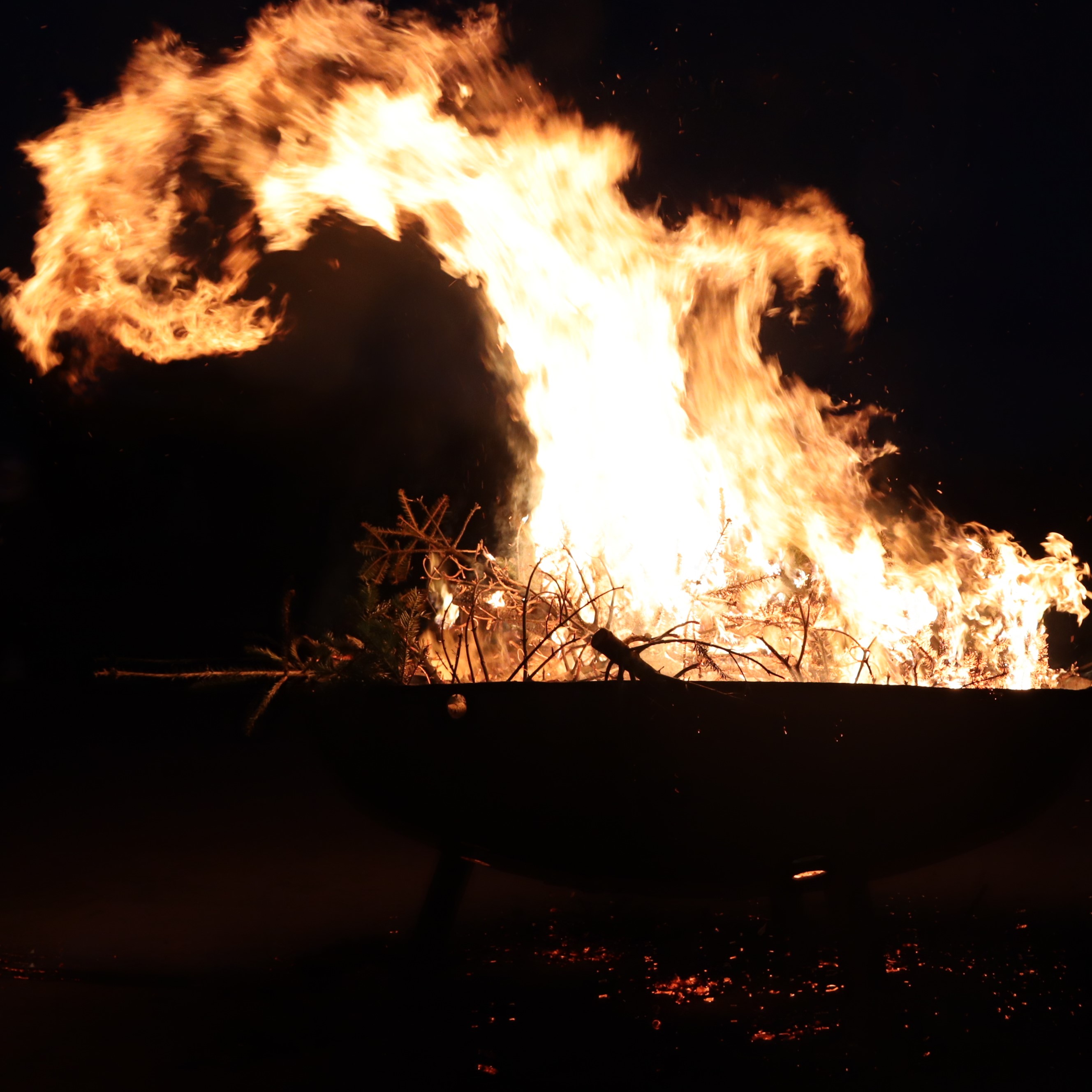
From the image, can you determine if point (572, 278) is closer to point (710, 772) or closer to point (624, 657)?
point (624, 657)

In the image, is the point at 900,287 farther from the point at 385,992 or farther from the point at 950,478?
the point at 385,992

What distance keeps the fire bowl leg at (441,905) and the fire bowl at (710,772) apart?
0.64ft

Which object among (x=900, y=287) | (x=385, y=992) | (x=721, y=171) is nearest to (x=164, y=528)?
(x=721, y=171)

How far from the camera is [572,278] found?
8.52ft

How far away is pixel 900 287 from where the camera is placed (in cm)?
955

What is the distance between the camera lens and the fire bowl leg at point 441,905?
1833 millimetres

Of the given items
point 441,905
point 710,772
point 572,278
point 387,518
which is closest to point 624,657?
point 710,772

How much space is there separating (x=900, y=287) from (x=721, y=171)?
7301 millimetres

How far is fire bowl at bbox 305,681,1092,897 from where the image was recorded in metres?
1.49

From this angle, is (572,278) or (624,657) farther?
(572,278)

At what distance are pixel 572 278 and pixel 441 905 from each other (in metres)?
1.61

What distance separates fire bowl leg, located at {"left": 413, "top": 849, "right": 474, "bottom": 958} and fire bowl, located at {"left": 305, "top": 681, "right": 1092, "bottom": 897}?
0.64 ft

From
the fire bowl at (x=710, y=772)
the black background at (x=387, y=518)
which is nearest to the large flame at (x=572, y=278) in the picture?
the black background at (x=387, y=518)

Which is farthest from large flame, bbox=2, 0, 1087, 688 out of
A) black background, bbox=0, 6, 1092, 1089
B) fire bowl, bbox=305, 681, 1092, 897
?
fire bowl, bbox=305, 681, 1092, 897
